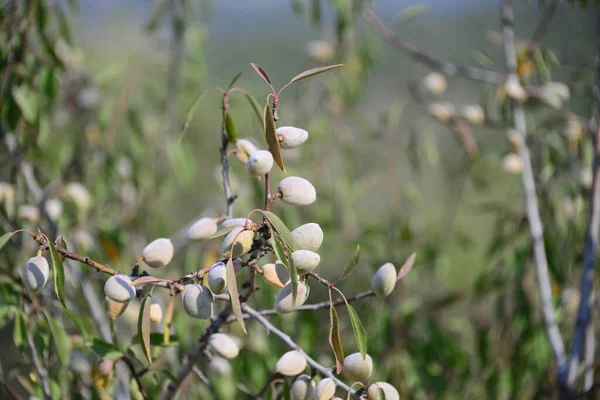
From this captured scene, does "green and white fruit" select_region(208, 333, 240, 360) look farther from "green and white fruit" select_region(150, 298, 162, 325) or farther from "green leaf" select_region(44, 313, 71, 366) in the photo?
"green leaf" select_region(44, 313, 71, 366)

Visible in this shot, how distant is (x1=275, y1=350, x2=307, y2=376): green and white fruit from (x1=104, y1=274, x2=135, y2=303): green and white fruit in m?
0.15

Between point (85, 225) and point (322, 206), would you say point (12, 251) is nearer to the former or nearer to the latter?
point (85, 225)

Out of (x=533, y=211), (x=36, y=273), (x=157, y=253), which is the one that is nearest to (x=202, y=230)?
(x=157, y=253)

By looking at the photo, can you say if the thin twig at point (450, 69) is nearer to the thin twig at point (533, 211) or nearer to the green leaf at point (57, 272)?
the thin twig at point (533, 211)

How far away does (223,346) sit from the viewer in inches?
24.2

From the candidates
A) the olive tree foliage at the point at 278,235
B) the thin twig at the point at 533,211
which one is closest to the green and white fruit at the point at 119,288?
the olive tree foliage at the point at 278,235

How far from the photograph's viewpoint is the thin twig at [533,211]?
103 cm

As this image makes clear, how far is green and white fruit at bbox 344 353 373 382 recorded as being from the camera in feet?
1.88

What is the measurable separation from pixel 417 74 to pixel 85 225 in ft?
8.94

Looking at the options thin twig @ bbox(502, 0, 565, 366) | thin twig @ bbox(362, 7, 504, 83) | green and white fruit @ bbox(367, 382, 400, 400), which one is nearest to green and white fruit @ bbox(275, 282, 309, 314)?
green and white fruit @ bbox(367, 382, 400, 400)

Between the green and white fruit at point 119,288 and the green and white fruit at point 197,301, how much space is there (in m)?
0.05

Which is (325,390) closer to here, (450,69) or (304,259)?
(304,259)

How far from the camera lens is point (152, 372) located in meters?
0.72

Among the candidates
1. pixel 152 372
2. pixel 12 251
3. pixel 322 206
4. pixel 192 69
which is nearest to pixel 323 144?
pixel 322 206
